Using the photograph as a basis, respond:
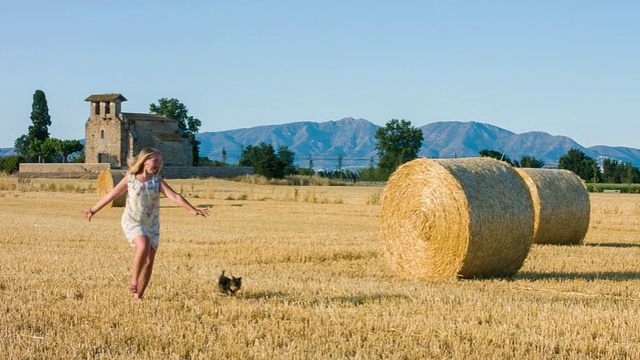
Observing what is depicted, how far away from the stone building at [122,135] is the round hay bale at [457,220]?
65917 mm

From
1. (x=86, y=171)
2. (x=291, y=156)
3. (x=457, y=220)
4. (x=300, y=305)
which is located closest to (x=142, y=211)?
(x=300, y=305)

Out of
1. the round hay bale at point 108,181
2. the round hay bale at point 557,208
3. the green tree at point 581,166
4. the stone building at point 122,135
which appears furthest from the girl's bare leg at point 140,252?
the green tree at point 581,166

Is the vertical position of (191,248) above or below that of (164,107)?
below

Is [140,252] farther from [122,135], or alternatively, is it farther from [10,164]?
[122,135]

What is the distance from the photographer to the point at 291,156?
120 meters

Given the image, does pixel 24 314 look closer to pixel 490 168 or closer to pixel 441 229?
pixel 441 229

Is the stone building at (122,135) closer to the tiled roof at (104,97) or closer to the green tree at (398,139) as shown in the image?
the tiled roof at (104,97)

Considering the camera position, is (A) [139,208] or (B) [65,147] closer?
(A) [139,208]

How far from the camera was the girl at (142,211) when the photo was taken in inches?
339

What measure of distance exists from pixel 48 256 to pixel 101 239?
147 inches

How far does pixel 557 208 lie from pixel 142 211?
1096 centimetres

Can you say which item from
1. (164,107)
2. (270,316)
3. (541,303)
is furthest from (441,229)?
(164,107)

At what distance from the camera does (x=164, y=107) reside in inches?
4045

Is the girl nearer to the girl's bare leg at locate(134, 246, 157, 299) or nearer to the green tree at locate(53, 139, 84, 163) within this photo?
the girl's bare leg at locate(134, 246, 157, 299)
